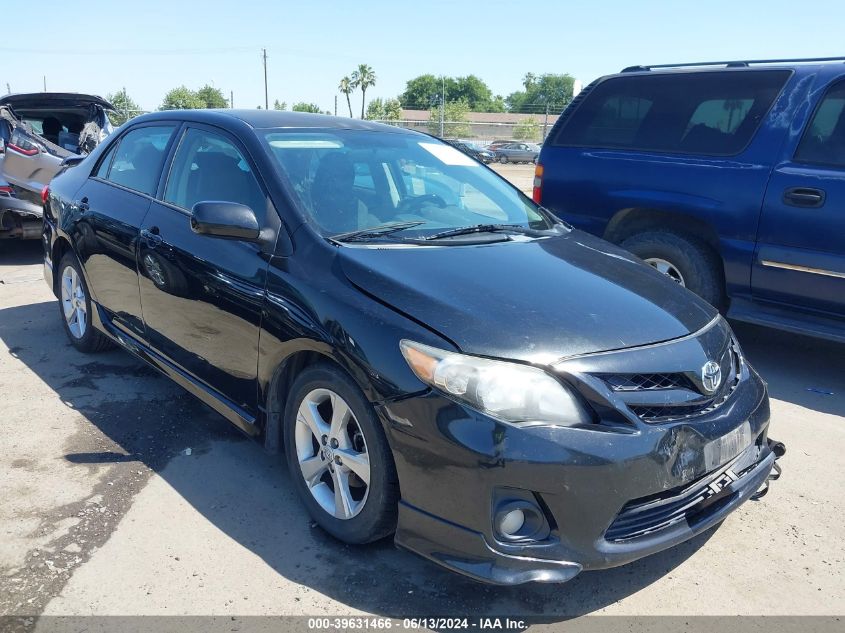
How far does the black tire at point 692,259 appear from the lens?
198 inches

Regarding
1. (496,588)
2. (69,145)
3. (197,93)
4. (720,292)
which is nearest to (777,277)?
(720,292)

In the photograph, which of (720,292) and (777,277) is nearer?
(777,277)

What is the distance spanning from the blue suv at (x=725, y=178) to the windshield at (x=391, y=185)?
1.63 metres

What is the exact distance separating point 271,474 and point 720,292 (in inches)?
134

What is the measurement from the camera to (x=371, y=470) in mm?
2580

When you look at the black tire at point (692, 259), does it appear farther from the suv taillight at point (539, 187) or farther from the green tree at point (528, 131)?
the green tree at point (528, 131)

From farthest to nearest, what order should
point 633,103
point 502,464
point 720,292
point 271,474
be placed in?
point 633,103 → point 720,292 → point 271,474 → point 502,464

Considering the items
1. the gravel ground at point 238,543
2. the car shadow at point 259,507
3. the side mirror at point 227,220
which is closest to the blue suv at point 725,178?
the gravel ground at point 238,543

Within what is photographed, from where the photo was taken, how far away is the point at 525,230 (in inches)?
142

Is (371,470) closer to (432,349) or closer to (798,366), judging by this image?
(432,349)

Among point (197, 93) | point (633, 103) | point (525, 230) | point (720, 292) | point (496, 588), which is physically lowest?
point (496, 588)

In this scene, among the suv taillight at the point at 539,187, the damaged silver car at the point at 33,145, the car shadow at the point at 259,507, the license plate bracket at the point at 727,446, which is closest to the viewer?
the license plate bracket at the point at 727,446

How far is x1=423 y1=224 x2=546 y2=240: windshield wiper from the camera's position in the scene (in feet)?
10.8

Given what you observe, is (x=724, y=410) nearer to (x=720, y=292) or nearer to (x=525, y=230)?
(x=525, y=230)
